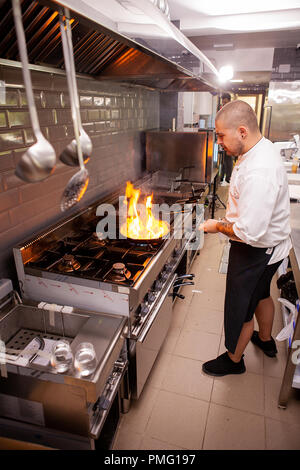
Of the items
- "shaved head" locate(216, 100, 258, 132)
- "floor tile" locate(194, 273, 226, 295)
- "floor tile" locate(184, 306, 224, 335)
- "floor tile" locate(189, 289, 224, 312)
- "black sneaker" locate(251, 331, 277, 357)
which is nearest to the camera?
"shaved head" locate(216, 100, 258, 132)

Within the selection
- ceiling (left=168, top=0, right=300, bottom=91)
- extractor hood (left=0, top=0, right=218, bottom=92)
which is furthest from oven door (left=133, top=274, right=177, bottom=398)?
ceiling (left=168, top=0, right=300, bottom=91)

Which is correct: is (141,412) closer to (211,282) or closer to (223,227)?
(223,227)

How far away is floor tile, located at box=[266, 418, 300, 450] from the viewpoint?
5.41 ft

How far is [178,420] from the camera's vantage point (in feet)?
5.84

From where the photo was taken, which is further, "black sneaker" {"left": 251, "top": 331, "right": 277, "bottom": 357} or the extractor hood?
"black sneaker" {"left": 251, "top": 331, "right": 277, "bottom": 357}

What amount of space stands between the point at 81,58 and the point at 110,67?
1.00 ft

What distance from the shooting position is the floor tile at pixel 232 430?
1.66 metres

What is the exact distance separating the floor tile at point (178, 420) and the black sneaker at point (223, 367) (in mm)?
242

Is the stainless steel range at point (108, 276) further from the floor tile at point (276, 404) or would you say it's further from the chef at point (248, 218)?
the floor tile at point (276, 404)

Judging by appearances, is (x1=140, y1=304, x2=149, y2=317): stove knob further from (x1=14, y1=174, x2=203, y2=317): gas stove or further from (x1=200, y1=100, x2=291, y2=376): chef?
(x1=200, y1=100, x2=291, y2=376): chef

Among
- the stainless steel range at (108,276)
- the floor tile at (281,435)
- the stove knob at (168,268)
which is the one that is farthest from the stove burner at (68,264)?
the floor tile at (281,435)

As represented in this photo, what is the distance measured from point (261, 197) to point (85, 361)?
1076mm

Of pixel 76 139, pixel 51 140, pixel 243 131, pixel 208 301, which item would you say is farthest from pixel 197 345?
pixel 76 139

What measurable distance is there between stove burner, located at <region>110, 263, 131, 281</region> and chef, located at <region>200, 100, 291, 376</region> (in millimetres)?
582
